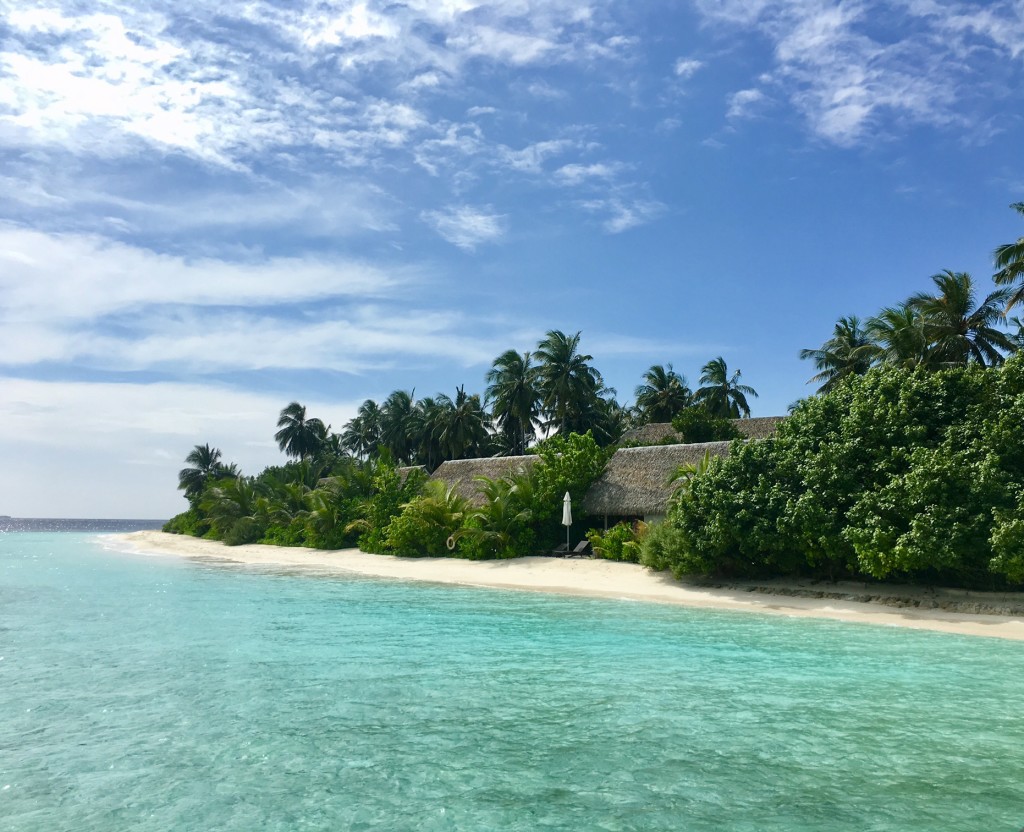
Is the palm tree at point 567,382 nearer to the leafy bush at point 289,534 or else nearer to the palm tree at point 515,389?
the palm tree at point 515,389

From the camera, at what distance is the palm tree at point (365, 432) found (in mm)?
62812

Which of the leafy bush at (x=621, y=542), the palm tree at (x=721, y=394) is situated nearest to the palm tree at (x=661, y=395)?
the palm tree at (x=721, y=394)

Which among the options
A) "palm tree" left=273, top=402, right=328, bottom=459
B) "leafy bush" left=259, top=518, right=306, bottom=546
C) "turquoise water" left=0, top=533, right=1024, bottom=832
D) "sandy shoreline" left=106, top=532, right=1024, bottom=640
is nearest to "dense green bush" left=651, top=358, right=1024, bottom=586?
"sandy shoreline" left=106, top=532, right=1024, bottom=640

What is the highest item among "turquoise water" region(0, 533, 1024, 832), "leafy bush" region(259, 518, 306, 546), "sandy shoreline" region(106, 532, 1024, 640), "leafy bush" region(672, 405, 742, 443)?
"leafy bush" region(672, 405, 742, 443)

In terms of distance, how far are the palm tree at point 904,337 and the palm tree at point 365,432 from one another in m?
41.1

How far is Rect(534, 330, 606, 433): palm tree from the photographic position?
4219 cm

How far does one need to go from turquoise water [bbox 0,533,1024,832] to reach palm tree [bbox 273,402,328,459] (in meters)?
53.6

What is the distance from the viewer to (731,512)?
55.8ft

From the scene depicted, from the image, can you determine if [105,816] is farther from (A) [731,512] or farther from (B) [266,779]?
(A) [731,512]

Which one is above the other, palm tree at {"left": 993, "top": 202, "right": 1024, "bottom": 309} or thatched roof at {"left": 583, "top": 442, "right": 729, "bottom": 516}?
palm tree at {"left": 993, "top": 202, "right": 1024, "bottom": 309}

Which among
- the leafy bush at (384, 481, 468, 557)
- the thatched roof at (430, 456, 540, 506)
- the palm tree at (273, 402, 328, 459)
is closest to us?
the leafy bush at (384, 481, 468, 557)

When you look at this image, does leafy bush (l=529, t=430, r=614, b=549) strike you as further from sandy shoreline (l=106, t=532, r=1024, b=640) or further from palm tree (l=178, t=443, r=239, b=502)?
palm tree (l=178, t=443, r=239, b=502)

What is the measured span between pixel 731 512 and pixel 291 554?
20.4m

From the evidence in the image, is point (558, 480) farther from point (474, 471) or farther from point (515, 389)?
point (515, 389)
